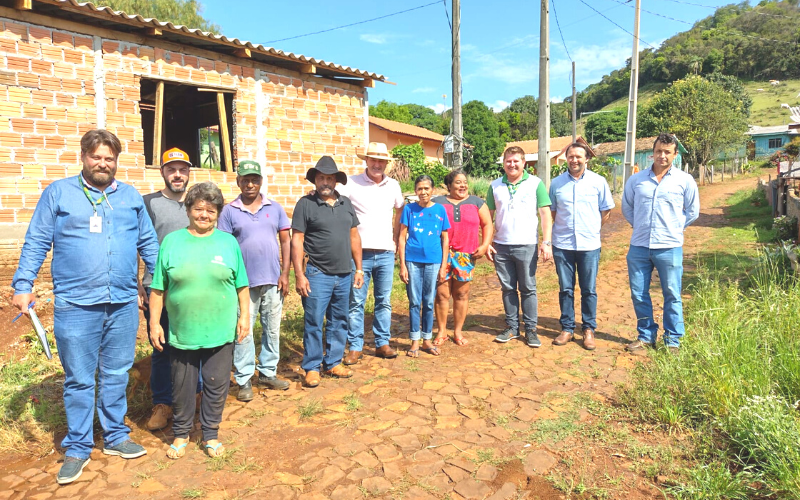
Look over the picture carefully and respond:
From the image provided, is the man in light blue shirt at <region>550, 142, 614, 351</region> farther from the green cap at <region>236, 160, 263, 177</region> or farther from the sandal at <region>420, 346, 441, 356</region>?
the green cap at <region>236, 160, 263, 177</region>

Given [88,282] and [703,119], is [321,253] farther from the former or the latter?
[703,119]

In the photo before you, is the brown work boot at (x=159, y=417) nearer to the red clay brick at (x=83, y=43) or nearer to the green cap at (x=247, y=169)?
the green cap at (x=247, y=169)

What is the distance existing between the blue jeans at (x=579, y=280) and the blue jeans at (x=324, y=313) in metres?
2.17

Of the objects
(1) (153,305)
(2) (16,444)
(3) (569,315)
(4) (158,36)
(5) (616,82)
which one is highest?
(5) (616,82)

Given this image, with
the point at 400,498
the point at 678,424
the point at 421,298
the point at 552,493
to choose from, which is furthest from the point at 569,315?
the point at 400,498

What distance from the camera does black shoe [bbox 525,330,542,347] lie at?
5.09 metres

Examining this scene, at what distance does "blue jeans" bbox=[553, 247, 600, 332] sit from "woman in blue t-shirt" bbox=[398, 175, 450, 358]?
1.22m

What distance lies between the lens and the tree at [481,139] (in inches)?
1228

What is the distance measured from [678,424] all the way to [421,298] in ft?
7.95

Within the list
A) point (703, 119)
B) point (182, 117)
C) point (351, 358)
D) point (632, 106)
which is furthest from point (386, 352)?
point (703, 119)

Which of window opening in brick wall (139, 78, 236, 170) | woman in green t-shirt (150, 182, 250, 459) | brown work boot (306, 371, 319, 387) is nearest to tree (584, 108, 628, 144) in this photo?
window opening in brick wall (139, 78, 236, 170)

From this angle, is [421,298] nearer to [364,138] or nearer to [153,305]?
[153,305]

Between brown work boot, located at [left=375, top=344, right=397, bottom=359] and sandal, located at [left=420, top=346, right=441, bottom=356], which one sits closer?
brown work boot, located at [left=375, top=344, right=397, bottom=359]

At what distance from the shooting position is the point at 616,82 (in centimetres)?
7444
